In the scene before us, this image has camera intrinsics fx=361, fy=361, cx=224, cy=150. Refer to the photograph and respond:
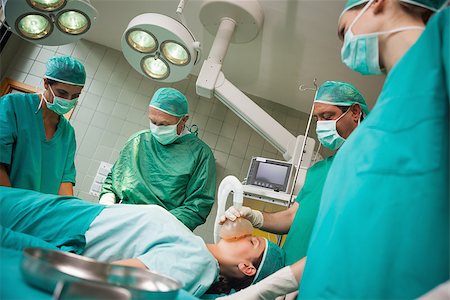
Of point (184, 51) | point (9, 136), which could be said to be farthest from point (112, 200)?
point (184, 51)

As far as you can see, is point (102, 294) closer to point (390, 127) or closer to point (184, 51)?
point (390, 127)

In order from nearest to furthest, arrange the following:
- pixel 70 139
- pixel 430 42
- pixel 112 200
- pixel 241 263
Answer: pixel 430 42, pixel 241 263, pixel 70 139, pixel 112 200

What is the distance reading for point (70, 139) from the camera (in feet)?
7.40

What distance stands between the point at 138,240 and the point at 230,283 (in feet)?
1.56

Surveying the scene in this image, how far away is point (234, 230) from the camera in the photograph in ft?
5.56

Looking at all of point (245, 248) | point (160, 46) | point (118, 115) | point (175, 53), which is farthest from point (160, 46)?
point (118, 115)

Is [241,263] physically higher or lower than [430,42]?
lower

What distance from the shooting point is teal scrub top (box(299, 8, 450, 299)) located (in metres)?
0.73

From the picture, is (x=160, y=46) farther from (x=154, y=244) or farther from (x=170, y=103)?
(x=154, y=244)

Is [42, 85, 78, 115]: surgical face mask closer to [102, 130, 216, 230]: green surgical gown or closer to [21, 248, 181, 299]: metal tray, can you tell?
[102, 130, 216, 230]: green surgical gown

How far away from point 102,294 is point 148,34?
2003 mm

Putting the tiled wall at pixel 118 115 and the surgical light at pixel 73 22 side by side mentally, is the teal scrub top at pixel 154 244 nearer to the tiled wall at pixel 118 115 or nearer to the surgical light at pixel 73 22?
the surgical light at pixel 73 22

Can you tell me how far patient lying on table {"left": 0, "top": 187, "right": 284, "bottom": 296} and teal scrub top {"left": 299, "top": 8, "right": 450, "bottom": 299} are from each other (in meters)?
0.58

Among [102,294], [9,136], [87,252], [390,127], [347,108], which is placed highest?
[347,108]
